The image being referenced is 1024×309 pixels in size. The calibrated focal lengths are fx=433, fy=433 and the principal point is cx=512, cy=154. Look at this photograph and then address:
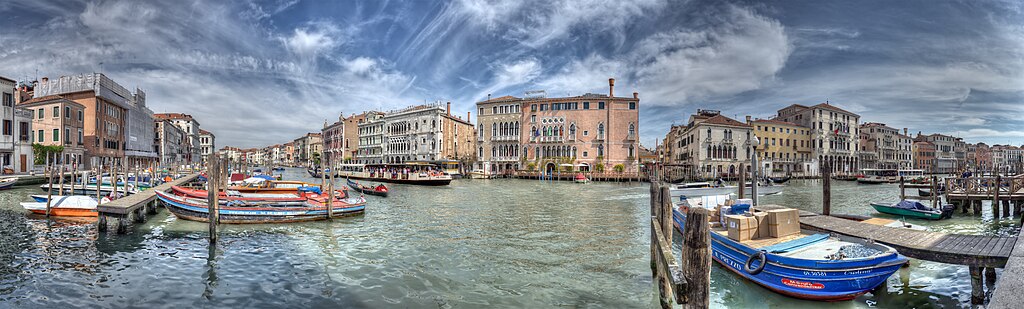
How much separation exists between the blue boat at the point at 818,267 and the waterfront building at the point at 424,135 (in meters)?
51.4

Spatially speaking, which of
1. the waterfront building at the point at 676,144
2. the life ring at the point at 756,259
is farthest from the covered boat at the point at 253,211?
the waterfront building at the point at 676,144

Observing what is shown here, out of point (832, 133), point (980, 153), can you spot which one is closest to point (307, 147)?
point (832, 133)

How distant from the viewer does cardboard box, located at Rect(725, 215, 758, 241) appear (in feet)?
26.0

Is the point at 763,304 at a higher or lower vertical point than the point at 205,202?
lower

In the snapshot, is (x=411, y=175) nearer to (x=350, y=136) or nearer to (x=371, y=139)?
(x=371, y=139)

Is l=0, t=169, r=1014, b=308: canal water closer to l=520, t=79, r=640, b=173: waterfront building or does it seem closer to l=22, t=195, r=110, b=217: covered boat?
l=22, t=195, r=110, b=217: covered boat

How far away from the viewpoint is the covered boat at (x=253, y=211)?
1441 cm

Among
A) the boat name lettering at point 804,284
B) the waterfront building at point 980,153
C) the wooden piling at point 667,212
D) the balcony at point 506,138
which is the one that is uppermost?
the balcony at point 506,138

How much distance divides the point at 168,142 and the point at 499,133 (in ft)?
183

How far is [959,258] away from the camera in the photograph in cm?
673

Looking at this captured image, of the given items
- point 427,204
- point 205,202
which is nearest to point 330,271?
point 205,202

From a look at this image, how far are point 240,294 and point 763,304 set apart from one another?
28.7 ft

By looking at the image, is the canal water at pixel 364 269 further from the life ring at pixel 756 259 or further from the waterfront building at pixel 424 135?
the waterfront building at pixel 424 135

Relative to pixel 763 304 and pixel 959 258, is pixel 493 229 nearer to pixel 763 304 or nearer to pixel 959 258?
pixel 763 304
